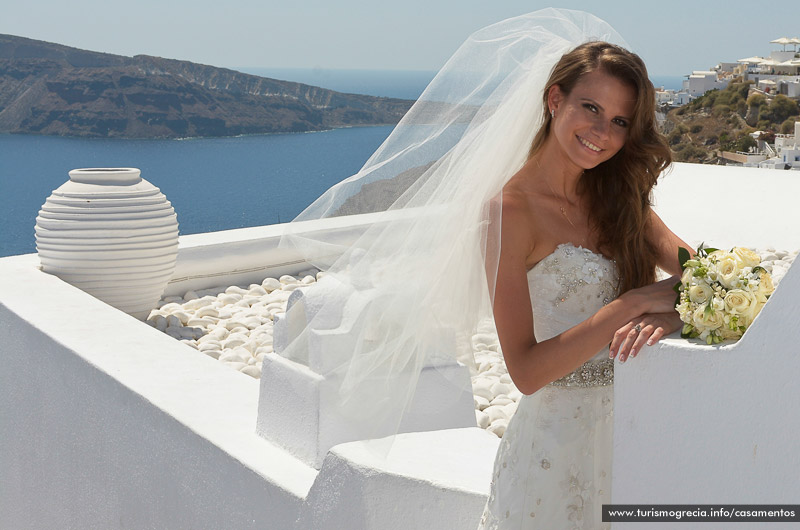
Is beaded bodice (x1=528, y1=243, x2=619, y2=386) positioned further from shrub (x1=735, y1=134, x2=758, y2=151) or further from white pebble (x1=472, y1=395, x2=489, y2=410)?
shrub (x1=735, y1=134, x2=758, y2=151)

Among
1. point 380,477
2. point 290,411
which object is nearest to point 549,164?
point 380,477

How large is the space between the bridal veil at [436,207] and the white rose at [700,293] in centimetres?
44

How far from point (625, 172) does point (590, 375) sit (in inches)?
16.4

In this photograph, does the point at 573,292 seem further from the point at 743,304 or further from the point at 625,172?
the point at 743,304

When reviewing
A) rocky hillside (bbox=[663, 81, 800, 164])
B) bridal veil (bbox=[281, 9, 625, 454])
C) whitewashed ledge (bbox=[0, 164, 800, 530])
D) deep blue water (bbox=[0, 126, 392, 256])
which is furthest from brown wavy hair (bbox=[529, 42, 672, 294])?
deep blue water (bbox=[0, 126, 392, 256])

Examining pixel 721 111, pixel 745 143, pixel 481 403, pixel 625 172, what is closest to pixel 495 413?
pixel 481 403

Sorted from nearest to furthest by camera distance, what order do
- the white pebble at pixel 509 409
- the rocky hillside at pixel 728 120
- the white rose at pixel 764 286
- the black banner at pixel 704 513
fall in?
the black banner at pixel 704 513
the white rose at pixel 764 286
the white pebble at pixel 509 409
the rocky hillside at pixel 728 120

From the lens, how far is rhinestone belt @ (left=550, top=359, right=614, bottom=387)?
1616 millimetres

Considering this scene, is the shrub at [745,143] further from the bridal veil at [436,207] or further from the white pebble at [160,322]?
the bridal veil at [436,207]

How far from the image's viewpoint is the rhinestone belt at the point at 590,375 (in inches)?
63.6

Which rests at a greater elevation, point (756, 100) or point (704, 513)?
point (704, 513)

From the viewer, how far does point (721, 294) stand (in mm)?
1276

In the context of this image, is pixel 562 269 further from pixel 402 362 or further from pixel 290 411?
pixel 290 411

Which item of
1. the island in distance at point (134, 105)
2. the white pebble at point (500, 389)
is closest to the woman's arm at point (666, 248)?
the white pebble at point (500, 389)
